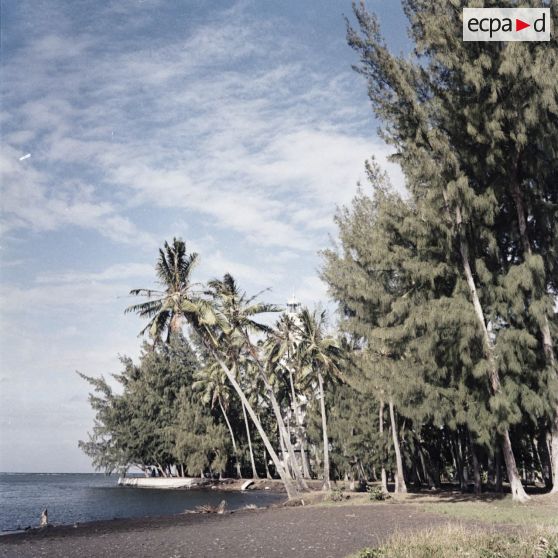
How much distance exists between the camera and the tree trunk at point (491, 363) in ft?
65.3

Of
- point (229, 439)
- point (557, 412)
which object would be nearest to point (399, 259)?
point (557, 412)

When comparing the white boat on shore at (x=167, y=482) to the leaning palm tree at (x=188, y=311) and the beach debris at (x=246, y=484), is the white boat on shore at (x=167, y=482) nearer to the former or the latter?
the beach debris at (x=246, y=484)

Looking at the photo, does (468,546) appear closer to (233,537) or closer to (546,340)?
(233,537)

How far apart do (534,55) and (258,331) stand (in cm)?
1903

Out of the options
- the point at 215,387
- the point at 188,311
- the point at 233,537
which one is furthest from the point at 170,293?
the point at 215,387

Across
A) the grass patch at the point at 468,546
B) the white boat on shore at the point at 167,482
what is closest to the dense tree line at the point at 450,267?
the grass patch at the point at 468,546

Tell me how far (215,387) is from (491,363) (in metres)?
44.6

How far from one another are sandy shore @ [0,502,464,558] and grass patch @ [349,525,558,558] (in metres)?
1.83

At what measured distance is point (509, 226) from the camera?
23.7 m

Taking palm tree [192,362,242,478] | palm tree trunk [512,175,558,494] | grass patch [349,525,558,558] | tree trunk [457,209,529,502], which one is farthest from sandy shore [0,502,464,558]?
palm tree [192,362,242,478]

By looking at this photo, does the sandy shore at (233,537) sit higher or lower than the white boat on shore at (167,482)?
higher

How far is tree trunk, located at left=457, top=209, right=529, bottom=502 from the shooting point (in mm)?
19891

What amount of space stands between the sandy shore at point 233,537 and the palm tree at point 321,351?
41.2 feet

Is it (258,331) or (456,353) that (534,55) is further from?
(258,331)
